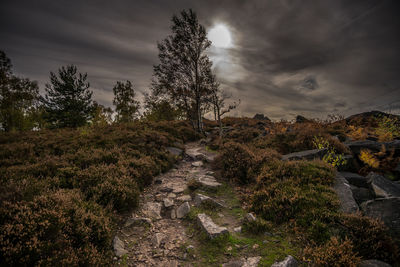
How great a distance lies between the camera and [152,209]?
5.89 m

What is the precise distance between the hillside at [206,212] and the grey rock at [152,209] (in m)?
0.04

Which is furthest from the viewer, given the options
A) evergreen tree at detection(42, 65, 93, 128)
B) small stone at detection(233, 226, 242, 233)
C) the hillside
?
evergreen tree at detection(42, 65, 93, 128)

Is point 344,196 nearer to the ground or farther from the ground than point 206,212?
farther from the ground

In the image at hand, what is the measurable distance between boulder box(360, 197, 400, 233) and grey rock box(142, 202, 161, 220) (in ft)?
19.4

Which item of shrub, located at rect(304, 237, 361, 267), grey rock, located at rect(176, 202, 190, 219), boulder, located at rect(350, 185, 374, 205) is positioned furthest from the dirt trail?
boulder, located at rect(350, 185, 374, 205)

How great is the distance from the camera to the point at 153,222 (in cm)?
529

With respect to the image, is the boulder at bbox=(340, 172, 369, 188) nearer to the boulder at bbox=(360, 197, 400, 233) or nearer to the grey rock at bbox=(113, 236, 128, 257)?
the boulder at bbox=(360, 197, 400, 233)

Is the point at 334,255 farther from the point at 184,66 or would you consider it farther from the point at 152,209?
the point at 184,66

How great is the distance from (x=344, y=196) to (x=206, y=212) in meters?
4.30

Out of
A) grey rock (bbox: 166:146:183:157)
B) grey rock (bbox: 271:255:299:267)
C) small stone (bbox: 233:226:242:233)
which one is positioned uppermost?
grey rock (bbox: 166:146:183:157)

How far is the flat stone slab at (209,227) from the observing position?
4.45 metres

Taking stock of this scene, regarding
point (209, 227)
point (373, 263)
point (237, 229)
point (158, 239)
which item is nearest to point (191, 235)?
point (209, 227)

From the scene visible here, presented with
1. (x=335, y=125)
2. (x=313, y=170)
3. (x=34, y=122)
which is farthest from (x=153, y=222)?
(x=34, y=122)

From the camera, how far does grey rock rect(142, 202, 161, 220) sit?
5602 mm
